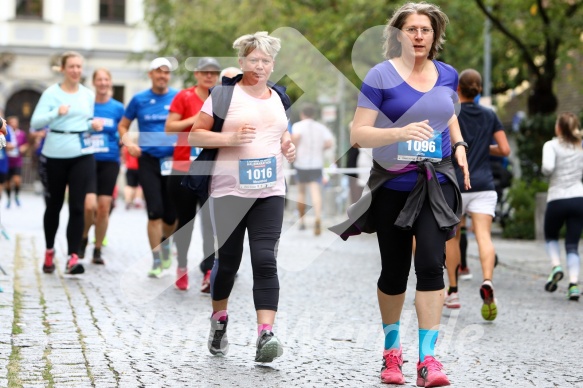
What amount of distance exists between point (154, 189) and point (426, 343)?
5.01m

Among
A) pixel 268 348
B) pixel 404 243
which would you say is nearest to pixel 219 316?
pixel 268 348

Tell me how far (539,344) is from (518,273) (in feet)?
17.3

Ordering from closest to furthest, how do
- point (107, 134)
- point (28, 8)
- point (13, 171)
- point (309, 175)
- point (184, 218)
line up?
point (184, 218)
point (107, 134)
point (309, 175)
point (13, 171)
point (28, 8)

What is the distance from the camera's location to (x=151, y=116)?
10430mm

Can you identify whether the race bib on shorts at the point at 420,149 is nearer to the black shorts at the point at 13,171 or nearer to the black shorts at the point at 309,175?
the black shorts at the point at 309,175

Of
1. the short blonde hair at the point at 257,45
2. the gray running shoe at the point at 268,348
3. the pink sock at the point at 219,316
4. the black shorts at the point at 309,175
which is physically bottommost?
the gray running shoe at the point at 268,348

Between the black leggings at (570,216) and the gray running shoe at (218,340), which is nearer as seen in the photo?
the gray running shoe at (218,340)

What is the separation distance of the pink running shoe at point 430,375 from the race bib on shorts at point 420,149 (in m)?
0.98

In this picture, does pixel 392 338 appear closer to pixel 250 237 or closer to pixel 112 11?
pixel 250 237

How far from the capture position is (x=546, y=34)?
752 inches

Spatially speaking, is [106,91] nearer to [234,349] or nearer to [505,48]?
[234,349]

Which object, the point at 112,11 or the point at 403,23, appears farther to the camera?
the point at 112,11

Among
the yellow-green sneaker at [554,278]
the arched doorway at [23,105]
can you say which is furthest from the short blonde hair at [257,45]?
the arched doorway at [23,105]

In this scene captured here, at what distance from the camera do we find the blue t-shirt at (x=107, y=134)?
11.3 m
